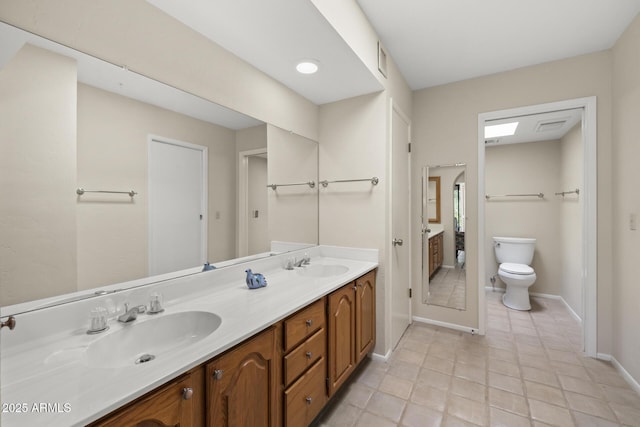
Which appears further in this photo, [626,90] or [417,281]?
[417,281]

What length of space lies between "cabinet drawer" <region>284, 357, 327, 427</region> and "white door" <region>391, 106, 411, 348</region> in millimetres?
1030

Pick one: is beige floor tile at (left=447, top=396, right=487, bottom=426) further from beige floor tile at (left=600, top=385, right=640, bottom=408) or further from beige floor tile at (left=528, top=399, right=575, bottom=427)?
beige floor tile at (left=600, top=385, right=640, bottom=408)

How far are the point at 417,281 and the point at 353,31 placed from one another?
240 centimetres

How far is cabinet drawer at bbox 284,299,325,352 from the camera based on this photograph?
3.98ft

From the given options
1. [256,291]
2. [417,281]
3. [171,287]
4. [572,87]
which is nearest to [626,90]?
[572,87]

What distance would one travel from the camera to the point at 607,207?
2150mm

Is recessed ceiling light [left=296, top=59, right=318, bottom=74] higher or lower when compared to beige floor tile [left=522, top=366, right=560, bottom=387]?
higher

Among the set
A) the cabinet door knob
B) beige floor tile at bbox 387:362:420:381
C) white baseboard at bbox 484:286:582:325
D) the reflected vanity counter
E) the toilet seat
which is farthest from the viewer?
the toilet seat

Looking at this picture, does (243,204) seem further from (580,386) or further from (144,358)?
(580,386)

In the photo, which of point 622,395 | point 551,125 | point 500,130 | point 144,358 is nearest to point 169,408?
point 144,358

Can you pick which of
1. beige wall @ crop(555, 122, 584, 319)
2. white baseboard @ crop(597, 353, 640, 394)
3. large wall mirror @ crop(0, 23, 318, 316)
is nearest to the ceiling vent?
beige wall @ crop(555, 122, 584, 319)

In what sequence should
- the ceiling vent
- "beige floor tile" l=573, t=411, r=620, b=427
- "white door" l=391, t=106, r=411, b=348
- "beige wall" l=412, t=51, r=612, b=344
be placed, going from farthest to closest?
1. the ceiling vent
2. "white door" l=391, t=106, r=411, b=348
3. "beige wall" l=412, t=51, r=612, b=344
4. "beige floor tile" l=573, t=411, r=620, b=427

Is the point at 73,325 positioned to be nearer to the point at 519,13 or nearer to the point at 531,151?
the point at 519,13

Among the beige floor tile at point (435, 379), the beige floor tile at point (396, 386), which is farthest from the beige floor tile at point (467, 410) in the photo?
the beige floor tile at point (396, 386)
